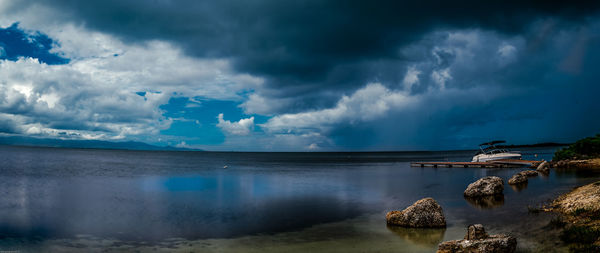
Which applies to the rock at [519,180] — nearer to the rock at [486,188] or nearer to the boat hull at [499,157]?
the rock at [486,188]

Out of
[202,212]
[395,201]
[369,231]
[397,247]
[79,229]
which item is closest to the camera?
[397,247]

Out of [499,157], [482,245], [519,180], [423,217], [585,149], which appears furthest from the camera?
[499,157]

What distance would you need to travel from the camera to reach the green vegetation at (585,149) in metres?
52.1

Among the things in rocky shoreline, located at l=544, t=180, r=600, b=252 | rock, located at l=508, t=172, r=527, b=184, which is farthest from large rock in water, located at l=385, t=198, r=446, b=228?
rock, located at l=508, t=172, r=527, b=184

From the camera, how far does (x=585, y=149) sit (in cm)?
5416

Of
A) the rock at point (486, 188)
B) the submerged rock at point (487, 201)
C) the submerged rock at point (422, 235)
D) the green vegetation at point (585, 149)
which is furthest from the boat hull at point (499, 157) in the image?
the submerged rock at point (422, 235)

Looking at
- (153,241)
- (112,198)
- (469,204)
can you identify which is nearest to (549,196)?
(469,204)

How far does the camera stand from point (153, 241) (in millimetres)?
16031

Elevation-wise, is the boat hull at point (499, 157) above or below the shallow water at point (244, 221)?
above

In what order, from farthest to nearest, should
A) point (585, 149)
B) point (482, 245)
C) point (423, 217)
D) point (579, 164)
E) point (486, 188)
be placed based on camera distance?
→ point (585, 149)
point (579, 164)
point (486, 188)
point (423, 217)
point (482, 245)

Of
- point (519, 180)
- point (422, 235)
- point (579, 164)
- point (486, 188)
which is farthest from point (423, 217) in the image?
point (579, 164)

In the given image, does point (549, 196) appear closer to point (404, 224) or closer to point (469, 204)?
point (469, 204)

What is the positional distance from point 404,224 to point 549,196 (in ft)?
50.7

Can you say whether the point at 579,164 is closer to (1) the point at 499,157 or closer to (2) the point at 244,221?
(1) the point at 499,157
